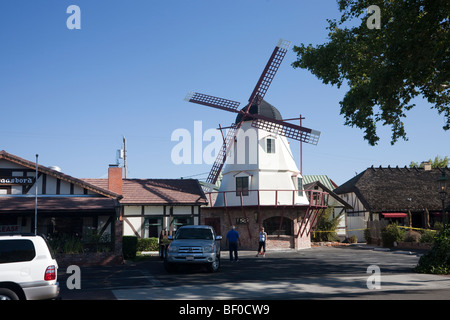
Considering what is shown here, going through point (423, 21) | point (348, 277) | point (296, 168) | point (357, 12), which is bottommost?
point (348, 277)

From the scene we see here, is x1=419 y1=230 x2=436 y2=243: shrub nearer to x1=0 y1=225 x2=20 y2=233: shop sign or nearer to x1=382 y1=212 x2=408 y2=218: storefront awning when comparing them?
x1=382 y1=212 x2=408 y2=218: storefront awning

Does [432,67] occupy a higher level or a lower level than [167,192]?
higher

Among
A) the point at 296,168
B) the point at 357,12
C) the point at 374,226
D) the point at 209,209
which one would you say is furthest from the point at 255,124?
the point at 357,12

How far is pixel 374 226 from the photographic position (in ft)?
115

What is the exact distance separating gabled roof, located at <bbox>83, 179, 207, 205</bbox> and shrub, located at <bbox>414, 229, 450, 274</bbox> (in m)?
16.6

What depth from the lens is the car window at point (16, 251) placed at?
336 inches

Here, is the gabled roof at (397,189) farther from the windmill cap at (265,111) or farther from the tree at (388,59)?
the tree at (388,59)

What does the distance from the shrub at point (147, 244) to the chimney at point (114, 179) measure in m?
3.75

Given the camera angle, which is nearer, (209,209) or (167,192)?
(167,192)

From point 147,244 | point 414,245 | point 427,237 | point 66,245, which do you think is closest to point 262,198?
point 147,244

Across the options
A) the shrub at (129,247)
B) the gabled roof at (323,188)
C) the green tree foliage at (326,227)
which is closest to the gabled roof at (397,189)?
the gabled roof at (323,188)
